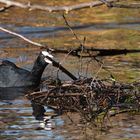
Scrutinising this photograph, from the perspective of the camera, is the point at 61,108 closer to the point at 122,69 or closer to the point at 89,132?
the point at 89,132

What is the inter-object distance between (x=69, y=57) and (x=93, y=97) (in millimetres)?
4326

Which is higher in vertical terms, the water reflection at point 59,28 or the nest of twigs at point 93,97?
the water reflection at point 59,28

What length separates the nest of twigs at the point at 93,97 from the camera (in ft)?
26.1

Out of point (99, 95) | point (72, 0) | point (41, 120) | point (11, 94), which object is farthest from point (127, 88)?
point (72, 0)

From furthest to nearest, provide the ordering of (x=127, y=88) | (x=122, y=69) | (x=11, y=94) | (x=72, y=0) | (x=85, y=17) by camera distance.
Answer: (x=72, y=0), (x=85, y=17), (x=122, y=69), (x=11, y=94), (x=127, y=88)

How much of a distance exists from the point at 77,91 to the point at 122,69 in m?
2.87

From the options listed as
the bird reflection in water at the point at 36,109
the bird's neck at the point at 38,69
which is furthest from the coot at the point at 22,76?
the bird reflection in water at the point at 36,109

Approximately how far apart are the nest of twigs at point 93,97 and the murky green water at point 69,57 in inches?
7.9

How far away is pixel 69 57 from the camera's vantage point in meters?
12.3

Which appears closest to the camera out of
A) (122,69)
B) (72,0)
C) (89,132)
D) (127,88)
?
(89,132)

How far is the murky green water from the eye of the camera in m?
7.08

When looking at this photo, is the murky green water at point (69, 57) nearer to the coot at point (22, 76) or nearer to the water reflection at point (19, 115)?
the water reflection at point (19, 115)

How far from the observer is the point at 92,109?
310 inches

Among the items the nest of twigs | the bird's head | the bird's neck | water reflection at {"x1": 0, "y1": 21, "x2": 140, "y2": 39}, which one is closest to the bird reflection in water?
the nest of twigs
